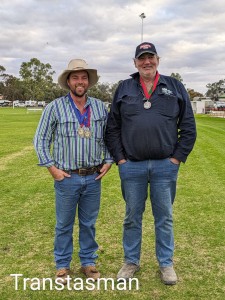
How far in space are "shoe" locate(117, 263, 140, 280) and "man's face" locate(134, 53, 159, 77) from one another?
205 centimetres

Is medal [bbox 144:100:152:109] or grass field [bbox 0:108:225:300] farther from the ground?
medal [bbox 144:100:152:109]

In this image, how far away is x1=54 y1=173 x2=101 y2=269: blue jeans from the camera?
12.8 ft

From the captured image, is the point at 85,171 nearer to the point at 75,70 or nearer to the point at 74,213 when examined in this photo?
the point at 74,213

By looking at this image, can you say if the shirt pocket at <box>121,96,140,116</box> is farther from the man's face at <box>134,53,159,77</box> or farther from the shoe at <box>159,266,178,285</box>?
the shoe at <box>159,266,178,285</box>

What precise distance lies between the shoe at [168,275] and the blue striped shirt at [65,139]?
1359 mm

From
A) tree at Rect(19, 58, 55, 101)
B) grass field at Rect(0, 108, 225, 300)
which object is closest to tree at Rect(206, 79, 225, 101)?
tree at Rect(19, 58, 55, 101)

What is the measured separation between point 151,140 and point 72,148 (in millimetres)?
791

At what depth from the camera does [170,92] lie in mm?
3896

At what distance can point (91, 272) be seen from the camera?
13.5 feet

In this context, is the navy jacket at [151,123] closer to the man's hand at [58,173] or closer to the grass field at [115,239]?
the man's hand at [58,173]

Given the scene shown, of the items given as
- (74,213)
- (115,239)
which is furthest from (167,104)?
(115,239)

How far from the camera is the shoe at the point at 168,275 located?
3.98 metres

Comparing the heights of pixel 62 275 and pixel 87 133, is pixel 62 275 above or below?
below

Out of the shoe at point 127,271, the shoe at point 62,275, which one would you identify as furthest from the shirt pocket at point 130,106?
the shoe at point 62,275
